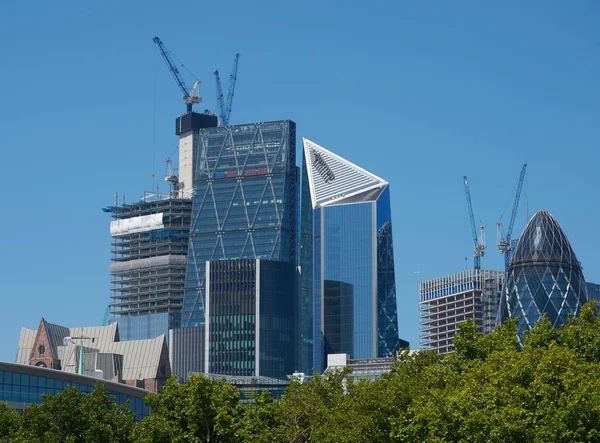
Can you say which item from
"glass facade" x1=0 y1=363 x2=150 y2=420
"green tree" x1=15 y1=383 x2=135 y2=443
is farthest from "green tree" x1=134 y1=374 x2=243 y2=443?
"glass facade" x1=0 y1=363 x2=150 y2=420

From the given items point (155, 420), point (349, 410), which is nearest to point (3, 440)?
point (155, 420)

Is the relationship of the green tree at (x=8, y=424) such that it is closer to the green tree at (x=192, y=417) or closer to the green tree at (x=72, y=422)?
the green tree at (x=72, y=422)

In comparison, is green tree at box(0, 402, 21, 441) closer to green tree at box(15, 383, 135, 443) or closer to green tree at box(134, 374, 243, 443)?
green tree at box(15, 383, 135, 443)

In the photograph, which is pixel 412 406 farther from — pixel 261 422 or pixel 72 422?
pixel 72 422

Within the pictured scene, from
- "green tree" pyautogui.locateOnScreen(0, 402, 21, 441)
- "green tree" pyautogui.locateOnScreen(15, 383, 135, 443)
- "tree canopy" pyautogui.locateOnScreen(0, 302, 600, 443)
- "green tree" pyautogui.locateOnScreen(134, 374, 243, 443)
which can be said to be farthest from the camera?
"green tree" pyautogui.locateOnScreen(0, 402, 21, 441)

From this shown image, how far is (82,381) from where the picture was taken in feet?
554

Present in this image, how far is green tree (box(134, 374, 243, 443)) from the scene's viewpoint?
110m

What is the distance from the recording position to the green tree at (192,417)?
360 ft

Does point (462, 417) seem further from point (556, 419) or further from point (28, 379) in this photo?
→ point (28, 379)

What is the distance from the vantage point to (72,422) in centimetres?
11594

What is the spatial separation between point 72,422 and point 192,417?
472 inches

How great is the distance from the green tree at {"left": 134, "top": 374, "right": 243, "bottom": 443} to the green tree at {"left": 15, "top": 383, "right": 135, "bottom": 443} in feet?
16.4

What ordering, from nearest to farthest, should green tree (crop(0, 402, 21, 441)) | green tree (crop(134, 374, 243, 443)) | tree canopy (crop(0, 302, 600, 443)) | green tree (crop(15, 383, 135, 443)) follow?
1. tree canopy (crop(0, 302, 600, 443))
2. green tree (crop(134, 374, 243, 443))
3. green tree (crop(15, 383, 135, 443))
4. green tree (crop(0, 402, 21, 441))

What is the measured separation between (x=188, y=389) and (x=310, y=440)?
10821 millimetres
